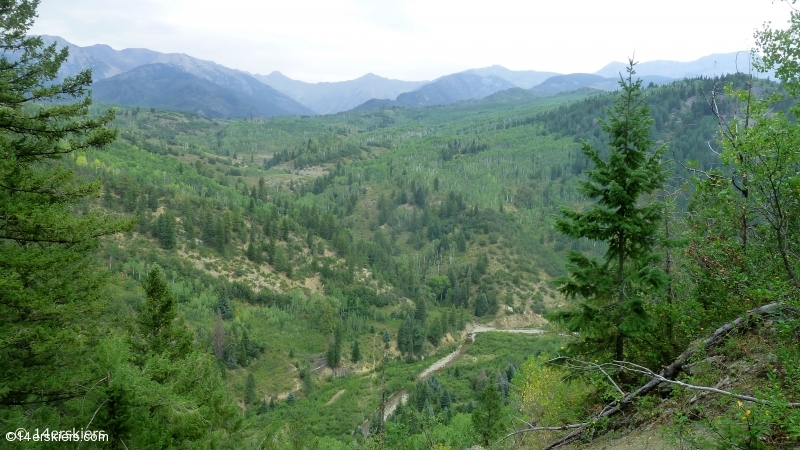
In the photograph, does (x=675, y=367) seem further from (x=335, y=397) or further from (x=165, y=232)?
(x=165, y=232)

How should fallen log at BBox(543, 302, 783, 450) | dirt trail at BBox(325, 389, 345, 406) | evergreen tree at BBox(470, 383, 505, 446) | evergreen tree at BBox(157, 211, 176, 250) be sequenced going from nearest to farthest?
fallen log at BBox(543, 302, 783, 450) < evergreen tree at BBox(470, 383, 505, 446) < dirt trail at BBox(325, 389, 345, 406) < evergreen tree at BBox(157, 211, 176, 250)

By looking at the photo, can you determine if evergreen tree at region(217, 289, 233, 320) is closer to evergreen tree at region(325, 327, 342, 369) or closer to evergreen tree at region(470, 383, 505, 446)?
evergreen tree at region(325, 327, 342, 369)

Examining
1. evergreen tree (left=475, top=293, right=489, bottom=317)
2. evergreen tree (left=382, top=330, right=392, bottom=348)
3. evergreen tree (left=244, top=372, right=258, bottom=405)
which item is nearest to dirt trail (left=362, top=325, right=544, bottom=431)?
evergreen tree (left=475, top=293, right=489, bottom=317)

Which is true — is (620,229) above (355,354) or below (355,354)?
above

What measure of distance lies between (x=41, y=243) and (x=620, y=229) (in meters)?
15.1

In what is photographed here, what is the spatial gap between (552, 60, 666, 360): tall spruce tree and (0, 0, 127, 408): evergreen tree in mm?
A: 12305

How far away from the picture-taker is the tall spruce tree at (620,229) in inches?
415

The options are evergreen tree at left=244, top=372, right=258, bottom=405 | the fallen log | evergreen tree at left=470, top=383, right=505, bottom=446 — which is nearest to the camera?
the fallen log

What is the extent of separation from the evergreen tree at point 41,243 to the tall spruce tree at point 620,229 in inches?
484

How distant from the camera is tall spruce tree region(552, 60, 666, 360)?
34.6 feet

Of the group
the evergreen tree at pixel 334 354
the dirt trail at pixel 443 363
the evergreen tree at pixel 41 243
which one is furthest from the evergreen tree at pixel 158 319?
the evergreen tree at pixel 334 354

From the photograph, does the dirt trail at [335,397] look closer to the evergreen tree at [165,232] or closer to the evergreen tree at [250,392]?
the evergreen tree at [250,392]

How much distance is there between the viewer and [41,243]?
10.5m

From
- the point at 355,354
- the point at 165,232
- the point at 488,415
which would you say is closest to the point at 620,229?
the point at 488,415
